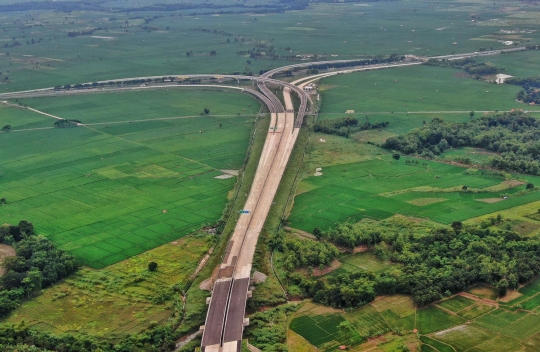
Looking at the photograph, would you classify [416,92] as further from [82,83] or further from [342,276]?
[342,276]

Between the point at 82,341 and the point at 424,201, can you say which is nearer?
the point at 82,341

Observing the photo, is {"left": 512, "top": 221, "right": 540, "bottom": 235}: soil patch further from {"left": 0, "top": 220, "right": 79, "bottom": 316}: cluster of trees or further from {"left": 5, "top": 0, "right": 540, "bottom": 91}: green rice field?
{"left": 5, "top": 0, "right": 540, "bottom": 91}: green rice field

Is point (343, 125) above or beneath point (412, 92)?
beneath

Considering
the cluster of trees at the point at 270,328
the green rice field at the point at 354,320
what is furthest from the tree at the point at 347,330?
the cluster of trees at the point at 270,328

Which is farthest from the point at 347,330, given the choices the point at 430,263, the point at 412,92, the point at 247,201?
the point at 412,92

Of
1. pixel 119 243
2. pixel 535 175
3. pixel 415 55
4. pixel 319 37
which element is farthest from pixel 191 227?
pixel 319 37

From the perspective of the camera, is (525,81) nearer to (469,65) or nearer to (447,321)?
(469,65)

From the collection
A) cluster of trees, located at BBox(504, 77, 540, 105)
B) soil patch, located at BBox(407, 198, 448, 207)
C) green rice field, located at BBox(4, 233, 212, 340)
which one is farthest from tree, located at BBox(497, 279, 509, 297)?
cluster of trees, located at BBox(504, 77, 540, 105)
